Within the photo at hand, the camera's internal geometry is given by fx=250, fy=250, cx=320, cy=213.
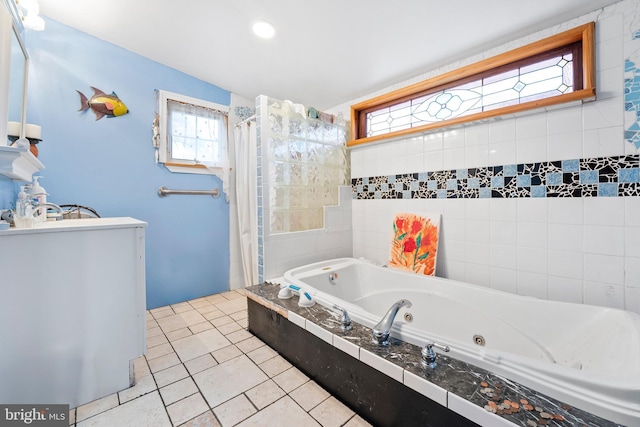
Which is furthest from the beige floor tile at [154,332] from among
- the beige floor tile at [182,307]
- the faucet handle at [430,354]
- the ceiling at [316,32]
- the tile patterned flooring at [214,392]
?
the ceiling at [316,32]

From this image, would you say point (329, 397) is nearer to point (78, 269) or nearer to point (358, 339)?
point (358, 339)

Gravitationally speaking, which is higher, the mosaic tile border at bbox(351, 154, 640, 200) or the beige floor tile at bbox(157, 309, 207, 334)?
the mosaic tile border at bbox(351, 154, 640, 200)

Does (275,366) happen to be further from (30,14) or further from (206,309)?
(30,14)

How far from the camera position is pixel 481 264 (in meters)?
1.75

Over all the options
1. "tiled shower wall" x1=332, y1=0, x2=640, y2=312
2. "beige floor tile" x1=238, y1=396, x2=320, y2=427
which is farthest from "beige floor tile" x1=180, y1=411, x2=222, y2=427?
"tiled shower wall" x1=332, y1=0, x2=640, y2=312

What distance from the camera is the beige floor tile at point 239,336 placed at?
1.76 metres

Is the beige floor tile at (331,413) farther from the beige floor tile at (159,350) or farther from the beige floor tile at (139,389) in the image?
the beige floor tile at (159,350)

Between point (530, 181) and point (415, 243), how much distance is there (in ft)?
2.75

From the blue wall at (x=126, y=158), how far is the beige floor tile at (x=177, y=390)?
126cm

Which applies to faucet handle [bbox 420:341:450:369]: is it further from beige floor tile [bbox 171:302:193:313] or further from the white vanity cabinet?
beige floor tile [bbox 171:302:193:313]

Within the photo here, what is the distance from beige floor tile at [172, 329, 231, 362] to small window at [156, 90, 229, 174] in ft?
5.00

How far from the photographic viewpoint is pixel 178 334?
1846mm

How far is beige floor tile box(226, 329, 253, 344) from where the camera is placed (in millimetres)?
1762

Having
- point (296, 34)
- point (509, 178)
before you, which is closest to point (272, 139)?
point (296, 34)
